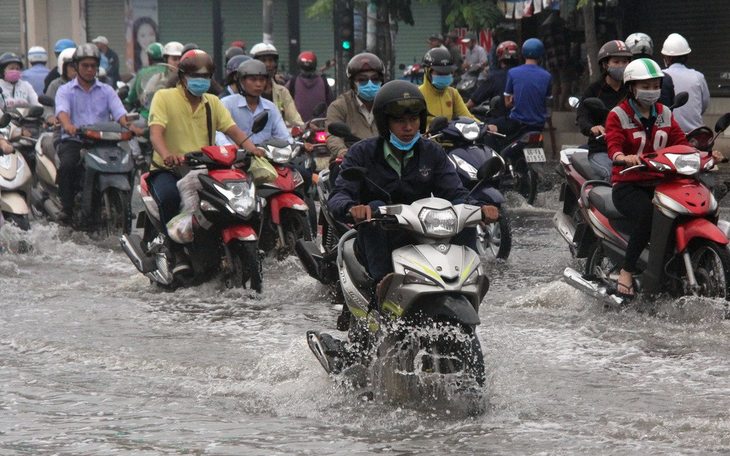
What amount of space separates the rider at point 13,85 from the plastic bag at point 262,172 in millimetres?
7252

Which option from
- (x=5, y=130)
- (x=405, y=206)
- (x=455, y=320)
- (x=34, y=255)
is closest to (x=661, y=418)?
(x=455, y=320)

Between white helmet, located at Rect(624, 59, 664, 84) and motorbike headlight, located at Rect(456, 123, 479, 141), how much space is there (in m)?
2.86

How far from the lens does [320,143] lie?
45.7 feet

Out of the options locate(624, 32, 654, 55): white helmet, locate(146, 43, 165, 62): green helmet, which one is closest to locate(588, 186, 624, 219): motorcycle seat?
locate(624, 32, 654, 55): white helmet

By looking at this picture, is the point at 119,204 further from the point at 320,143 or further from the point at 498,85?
the point at 498,85

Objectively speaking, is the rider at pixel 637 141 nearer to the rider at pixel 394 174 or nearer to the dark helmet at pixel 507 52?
the rider at pixel 394 174

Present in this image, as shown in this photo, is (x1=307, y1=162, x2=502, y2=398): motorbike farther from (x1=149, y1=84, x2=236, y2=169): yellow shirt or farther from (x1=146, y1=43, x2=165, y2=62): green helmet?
(x1=146, y1=43, x2=165, y2=62): green helmet

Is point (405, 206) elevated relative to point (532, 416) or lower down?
elevated

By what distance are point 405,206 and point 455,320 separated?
0.55 m

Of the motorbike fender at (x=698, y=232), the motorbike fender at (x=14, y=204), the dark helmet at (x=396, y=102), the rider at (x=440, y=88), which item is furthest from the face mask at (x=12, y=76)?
the dark helmet at (x=396, y=102)

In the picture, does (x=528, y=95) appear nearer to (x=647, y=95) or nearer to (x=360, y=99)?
(x=360, y=99)

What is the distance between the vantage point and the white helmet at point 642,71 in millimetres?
8492

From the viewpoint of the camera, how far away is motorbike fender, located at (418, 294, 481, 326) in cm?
561

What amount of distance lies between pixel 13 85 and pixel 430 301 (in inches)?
489
